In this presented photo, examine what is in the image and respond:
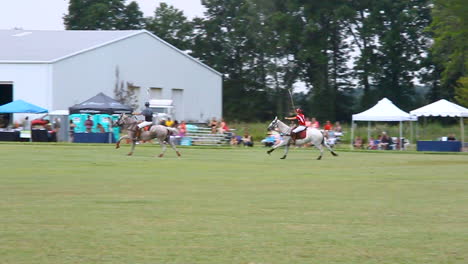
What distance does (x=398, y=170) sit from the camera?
2539cm

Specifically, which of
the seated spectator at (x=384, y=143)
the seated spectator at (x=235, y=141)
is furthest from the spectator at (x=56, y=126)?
the seated spectator at (x=384, y=143)

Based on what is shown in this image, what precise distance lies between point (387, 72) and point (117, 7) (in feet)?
89.6

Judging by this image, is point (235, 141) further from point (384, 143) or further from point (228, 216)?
point (228, 216)

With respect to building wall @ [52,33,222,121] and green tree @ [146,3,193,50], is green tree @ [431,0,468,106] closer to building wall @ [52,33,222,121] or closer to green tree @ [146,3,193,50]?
building wall @ [52,33,222,121]

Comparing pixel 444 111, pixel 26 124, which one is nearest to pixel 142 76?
pixel 26 124

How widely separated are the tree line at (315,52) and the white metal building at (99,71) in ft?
27.5

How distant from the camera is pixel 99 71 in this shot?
6012cm

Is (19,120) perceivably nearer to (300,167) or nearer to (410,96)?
(300,167)

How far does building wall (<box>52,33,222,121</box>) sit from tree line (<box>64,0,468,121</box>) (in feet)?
24.0

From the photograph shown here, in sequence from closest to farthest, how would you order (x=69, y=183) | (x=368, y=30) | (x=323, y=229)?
(x=323, y=229) → (x=69, y=183) → (x=368, y=30)

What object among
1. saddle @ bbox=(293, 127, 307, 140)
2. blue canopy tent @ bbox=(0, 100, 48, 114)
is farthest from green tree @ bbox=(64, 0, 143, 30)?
saddle @ bbox=(293, 127, 307, 140)

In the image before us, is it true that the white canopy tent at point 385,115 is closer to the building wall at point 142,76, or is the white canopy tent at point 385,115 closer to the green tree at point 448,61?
the green tree at point 448,61

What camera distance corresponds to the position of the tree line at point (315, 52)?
74.2m

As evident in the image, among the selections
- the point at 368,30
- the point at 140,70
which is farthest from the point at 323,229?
the point at 368,30
